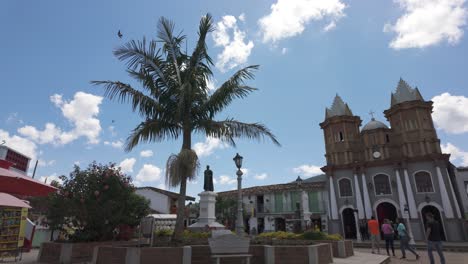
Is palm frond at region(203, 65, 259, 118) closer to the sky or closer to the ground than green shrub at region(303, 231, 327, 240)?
closer to the sky

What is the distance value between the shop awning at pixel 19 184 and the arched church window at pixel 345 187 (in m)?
30.1

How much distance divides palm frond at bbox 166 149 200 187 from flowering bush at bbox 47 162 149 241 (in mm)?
2881

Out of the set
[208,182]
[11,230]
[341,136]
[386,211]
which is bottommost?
[11,230]

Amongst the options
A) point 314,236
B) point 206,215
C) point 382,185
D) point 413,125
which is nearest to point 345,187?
point 382,185

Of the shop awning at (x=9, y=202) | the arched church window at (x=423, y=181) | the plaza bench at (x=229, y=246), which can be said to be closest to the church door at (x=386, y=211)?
the arched church window at (x=423, y=181)

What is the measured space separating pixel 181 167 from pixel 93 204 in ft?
12.0

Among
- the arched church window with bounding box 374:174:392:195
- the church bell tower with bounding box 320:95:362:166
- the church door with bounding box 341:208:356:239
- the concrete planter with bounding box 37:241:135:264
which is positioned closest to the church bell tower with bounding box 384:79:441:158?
the arched church window with bounding box 374:174:392:195

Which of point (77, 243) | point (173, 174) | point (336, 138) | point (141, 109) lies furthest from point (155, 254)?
point (336, 138)

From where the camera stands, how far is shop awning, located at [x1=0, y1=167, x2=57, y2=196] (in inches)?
275

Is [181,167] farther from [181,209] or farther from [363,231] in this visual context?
[363,231]

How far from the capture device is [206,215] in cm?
1365

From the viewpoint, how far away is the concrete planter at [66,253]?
8758mm

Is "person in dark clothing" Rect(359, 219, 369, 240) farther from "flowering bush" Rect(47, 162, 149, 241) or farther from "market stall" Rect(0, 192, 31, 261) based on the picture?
"market stall" Rect(0, 192, 31, 261)

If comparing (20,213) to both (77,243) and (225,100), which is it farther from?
(225,100)
